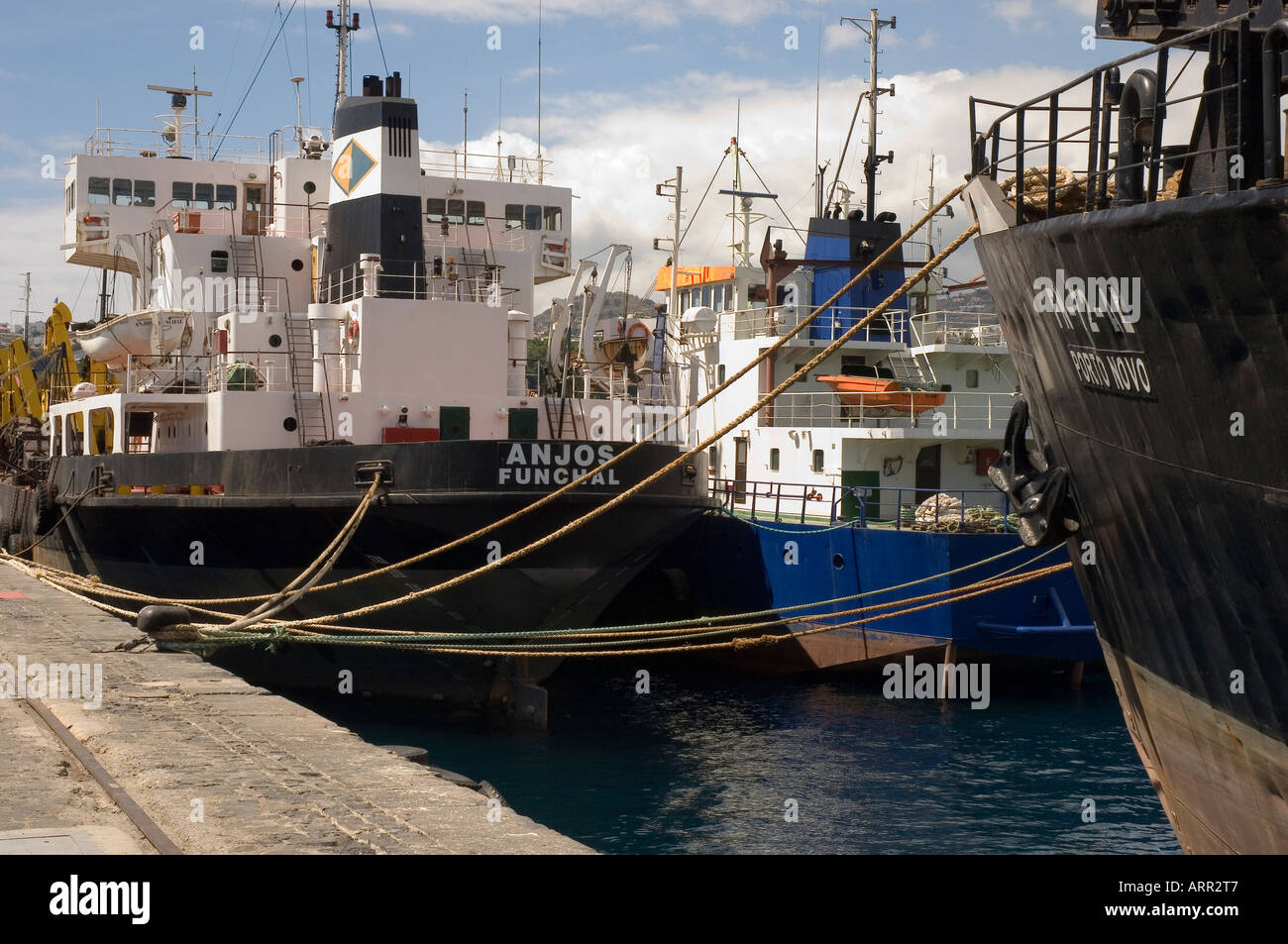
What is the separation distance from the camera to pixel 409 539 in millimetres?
15398

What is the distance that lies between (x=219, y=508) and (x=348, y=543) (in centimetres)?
216

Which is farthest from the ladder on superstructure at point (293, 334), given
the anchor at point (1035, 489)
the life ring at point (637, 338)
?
the anchor at point (1035, 489)

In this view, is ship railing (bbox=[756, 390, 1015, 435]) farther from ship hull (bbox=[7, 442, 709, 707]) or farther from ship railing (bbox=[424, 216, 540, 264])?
ship hull (bbox=[7, 442, 709, 707])

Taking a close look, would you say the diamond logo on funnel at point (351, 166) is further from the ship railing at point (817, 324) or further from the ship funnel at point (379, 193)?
the ship railing at point (817, 324)

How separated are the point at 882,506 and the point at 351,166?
34.1 feet

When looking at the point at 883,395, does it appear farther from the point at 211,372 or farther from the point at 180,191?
the point at 180,191

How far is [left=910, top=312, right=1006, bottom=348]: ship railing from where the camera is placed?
25.2 meters

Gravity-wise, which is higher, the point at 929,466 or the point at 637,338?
the point at 637,338

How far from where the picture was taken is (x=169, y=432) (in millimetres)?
19547

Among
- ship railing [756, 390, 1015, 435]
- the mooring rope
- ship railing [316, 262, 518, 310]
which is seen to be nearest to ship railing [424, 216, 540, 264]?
ship railing [316, 262, 518, 310]

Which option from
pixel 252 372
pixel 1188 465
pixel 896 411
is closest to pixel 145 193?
pixel 252 372

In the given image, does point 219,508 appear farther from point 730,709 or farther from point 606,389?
point 730,709

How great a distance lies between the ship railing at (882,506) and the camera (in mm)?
18766

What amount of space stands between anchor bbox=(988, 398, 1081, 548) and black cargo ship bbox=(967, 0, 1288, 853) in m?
0.02
